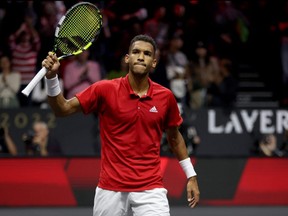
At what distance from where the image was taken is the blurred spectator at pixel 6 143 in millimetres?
12164

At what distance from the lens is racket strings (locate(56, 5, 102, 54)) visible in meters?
6.02

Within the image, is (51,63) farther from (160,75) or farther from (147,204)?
(160,75)

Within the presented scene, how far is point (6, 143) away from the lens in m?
12.2

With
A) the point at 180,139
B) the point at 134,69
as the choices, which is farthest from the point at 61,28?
the point at 180,139

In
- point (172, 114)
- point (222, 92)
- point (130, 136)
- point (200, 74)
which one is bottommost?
point (222, 92)

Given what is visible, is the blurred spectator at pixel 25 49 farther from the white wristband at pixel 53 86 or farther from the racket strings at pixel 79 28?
the white wristband at pixel 53 86

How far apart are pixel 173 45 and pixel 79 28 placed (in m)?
7.78

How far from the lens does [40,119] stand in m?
12.3

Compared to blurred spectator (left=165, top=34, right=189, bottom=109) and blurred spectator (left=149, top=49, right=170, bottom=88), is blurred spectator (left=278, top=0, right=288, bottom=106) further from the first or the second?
blurred spectator (left=149, top=49, right=170, bottom=88)

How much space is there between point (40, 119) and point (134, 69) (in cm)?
668

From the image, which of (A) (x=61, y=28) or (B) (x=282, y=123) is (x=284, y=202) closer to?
(B) (x=282, y=123)

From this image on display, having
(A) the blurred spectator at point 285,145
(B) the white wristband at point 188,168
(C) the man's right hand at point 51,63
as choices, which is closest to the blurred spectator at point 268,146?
(A) the blurred spectator at point 285,145

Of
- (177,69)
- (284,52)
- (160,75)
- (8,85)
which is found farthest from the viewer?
(284,52)

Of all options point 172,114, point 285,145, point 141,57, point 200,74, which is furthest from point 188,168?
point 200,74
